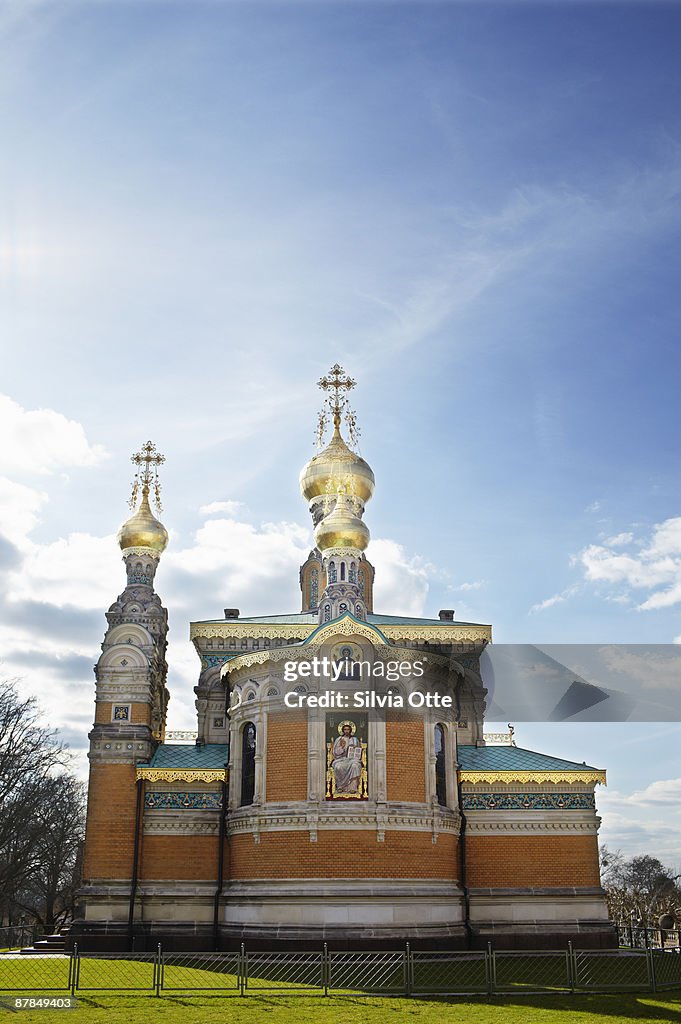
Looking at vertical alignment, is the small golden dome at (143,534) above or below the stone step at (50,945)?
above

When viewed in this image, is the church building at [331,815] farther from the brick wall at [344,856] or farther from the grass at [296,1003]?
the grass at [296,1003]

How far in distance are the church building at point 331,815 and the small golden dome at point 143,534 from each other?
2951mm

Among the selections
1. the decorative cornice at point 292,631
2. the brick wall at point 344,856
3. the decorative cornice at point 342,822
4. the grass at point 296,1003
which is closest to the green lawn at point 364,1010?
the grass at point 296,1003

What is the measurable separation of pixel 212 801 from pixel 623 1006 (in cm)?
1136

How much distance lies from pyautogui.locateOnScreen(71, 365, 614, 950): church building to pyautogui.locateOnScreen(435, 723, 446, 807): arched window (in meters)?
0.04

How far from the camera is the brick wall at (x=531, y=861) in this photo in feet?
70.1

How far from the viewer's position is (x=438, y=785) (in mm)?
21234

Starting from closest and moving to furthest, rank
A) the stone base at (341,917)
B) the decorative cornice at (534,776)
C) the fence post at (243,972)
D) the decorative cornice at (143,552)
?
the fence post at (243,972), the stone base at (341,917), the decorative cornice at (534,776), the decorative cornice at (143,552)

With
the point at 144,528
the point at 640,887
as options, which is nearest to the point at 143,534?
the point at 144,528

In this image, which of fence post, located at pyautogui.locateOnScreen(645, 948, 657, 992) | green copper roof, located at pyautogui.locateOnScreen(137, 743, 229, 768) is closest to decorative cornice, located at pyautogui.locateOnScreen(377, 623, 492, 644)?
green copper roof, located at pyautogui.locateOnScreen(137, 743, 229, 768)

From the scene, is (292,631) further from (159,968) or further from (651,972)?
(651,972)

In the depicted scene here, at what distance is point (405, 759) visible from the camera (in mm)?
20219

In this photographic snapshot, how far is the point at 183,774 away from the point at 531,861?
8275 mm

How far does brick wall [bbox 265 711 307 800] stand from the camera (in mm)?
19953
